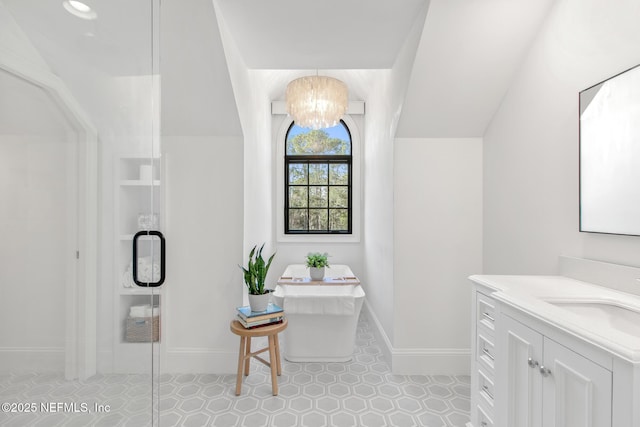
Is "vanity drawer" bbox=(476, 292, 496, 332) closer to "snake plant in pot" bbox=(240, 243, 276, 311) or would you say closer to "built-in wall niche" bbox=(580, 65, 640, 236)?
"built-in wall niche" bbox=(580, 65, 640, 236)

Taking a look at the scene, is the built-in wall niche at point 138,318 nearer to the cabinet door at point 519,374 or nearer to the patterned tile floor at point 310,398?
the patterned tile floor at point 310,398

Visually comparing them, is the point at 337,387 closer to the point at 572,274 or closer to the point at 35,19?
the point at 572,274

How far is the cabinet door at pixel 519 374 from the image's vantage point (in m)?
1.10

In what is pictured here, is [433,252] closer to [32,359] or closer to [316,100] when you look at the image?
[316,100]

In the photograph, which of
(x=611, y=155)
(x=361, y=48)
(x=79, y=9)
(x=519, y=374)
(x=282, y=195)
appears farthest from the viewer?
(x=282, y=195)

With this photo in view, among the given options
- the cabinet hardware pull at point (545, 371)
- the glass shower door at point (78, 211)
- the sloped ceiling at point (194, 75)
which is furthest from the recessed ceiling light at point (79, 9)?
the cabinet hardware pull at point (545, 371)

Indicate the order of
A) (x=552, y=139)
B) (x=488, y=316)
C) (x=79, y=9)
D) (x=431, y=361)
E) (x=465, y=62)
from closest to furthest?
(x=79, y=9) < (x=488, y=316) < (x=552, y=139) < (x=465, y=62) < (x=431, y=361)

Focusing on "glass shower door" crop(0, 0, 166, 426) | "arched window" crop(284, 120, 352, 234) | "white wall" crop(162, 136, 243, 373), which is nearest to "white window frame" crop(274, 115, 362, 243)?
"arched window" crop(284, 120, 352, 234)

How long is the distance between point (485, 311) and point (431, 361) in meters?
1.14

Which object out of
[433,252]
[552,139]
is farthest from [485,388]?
[552,139]

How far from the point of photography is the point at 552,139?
180cm

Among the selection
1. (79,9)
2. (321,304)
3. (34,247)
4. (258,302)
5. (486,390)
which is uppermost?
(79,9)

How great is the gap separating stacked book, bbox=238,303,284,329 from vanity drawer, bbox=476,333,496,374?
124 cm

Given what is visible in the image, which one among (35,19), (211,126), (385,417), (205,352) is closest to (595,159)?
(385,417)
